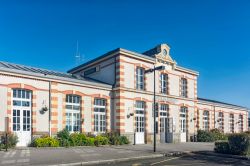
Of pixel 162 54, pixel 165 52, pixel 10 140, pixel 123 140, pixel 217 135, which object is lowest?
pixel 217 135

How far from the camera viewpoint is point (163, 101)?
1069 inches

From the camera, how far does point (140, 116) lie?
25203 millimetres

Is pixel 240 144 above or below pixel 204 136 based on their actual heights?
above

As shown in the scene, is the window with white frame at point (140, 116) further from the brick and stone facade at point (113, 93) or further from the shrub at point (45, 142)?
the shrub at point (45, 142)

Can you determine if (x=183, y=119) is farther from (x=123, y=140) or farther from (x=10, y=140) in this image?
(x=10, y=140)

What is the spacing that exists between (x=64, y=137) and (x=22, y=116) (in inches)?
124

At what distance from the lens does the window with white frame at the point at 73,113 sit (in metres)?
21.3

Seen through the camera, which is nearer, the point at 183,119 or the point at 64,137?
the point at 64,137

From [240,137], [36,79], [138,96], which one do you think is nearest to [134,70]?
[138,96]

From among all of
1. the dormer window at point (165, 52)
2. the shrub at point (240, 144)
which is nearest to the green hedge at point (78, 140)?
the shrub at point (240, 144)

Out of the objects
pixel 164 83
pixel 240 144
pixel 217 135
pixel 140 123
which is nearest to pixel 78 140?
pixel 140 123

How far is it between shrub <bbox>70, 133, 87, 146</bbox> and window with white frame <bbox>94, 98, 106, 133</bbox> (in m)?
2.39

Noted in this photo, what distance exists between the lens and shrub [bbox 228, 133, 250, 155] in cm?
1705

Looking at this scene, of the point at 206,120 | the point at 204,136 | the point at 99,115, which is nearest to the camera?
the point at 99,115
